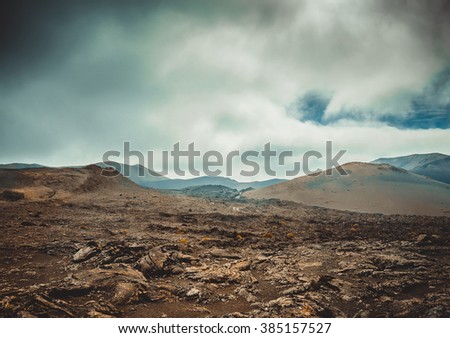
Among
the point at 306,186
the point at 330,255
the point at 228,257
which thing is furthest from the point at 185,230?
the point at 306,186

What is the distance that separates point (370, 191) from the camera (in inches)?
1020

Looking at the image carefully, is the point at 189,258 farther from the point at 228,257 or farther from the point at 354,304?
the point at 354,304

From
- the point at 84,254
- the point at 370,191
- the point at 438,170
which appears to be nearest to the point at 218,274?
the point at 84,254

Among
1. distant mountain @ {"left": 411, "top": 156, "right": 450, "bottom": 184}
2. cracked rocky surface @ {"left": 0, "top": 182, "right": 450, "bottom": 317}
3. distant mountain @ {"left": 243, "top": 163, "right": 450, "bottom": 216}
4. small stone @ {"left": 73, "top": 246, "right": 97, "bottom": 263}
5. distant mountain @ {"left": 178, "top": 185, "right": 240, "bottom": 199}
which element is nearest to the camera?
cracked rocky surface @ {"left": 0, "top": 182, "right": 450, "bottom": 317}

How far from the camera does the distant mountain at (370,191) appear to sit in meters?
20.3

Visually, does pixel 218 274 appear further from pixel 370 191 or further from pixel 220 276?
pixel 370 191

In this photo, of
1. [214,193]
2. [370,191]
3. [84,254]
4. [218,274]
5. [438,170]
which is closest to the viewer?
[218,274]

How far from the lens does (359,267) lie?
494cm

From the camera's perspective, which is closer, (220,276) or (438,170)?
(220,276)

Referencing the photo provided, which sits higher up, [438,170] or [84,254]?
[438,170]

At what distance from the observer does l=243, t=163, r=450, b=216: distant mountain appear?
20.3 metres

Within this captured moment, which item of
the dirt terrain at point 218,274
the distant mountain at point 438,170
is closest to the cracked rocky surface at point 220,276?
the dirt terrain at point 218,274

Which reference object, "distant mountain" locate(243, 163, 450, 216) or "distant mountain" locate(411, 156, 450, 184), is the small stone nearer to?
"distant mountain" locate(243, 163, 450, 216)

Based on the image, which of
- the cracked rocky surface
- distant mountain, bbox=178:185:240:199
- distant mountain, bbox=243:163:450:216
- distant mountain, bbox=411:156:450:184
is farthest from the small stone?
distant mountain, bbox=411:156:450:184
